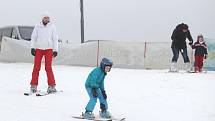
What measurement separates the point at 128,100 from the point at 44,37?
2104mm

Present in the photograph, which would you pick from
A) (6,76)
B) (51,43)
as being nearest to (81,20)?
(6,76)

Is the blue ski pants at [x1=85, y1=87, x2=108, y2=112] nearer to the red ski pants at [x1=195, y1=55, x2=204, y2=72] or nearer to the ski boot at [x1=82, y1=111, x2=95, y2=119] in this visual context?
the ski boot at [x1=82, y1=111, x2=95, y2=119]

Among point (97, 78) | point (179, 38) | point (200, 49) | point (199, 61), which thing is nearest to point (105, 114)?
point (97, 78)

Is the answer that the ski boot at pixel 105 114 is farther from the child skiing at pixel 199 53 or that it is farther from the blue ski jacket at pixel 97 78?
the child skiing at pixel 199 53

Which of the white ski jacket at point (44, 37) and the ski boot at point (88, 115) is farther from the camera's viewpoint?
the white ski jacket at point (44, 37)

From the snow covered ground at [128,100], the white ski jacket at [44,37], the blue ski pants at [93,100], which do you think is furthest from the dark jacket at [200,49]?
the blue ski pants at [93,100]

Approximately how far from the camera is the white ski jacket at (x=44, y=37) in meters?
10.8

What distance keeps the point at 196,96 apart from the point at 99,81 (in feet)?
10.3

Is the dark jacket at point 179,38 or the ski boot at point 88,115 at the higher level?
the dark jacket at point 179,38

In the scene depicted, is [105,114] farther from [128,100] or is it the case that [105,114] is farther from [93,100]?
[128,100]

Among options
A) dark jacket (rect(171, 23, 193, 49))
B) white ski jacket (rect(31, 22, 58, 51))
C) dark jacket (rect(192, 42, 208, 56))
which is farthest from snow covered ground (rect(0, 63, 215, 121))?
dark jacket (rect(192, 42, 208, 56))

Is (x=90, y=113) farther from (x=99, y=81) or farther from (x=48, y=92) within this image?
(x=48, y=92)

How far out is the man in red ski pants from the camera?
10773 mm

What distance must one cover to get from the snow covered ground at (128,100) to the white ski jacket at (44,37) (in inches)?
38.6
